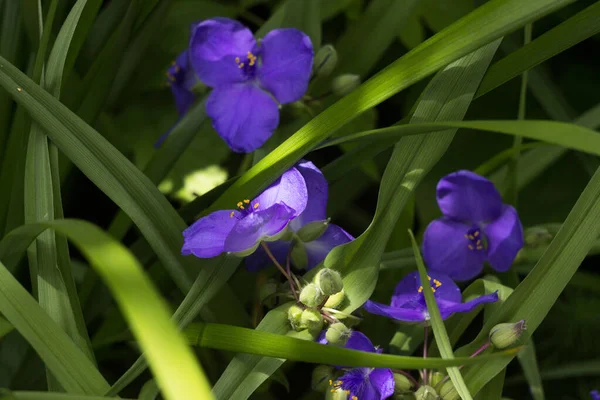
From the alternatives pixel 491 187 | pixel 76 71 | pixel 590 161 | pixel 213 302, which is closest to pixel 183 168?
pixel 76 71

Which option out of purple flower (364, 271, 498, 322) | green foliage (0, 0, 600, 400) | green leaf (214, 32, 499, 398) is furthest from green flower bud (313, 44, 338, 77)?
purple flower (364, 271, 498, 322)

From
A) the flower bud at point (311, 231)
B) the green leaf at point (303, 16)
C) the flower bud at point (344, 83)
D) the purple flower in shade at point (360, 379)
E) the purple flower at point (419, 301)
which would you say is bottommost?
the purple flower in shade at point (360, 379)

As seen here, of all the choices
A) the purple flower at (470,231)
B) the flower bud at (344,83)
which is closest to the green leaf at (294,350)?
the purple flower at (470,231)

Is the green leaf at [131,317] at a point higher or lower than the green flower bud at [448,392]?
higher

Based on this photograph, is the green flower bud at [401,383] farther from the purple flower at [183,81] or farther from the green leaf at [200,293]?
the purple flower at [183,81]

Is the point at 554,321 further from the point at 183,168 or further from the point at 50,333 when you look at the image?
the point at 50,333
